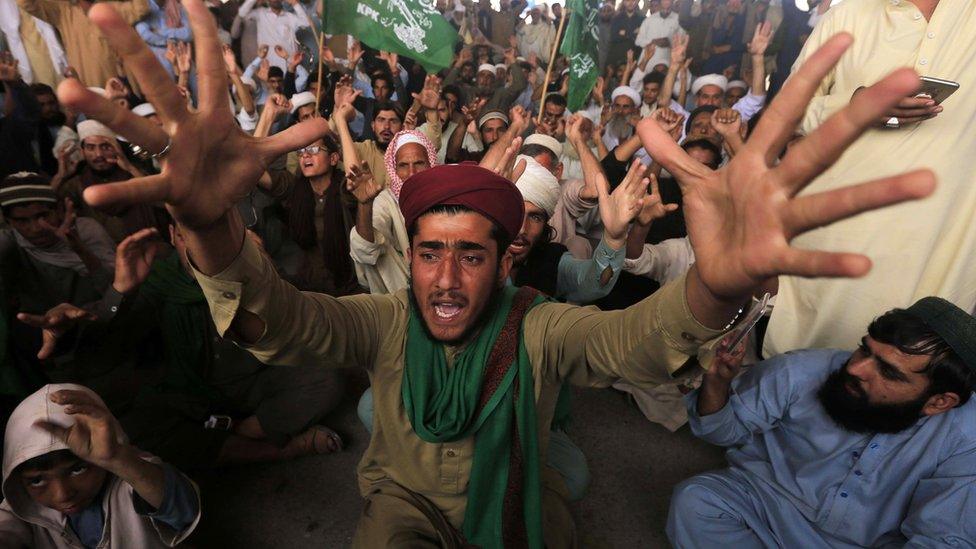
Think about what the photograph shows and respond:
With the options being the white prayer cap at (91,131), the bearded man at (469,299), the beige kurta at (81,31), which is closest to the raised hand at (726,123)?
the bearded man at (469,299)

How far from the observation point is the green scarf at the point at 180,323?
107 inches

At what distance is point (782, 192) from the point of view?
0.93m

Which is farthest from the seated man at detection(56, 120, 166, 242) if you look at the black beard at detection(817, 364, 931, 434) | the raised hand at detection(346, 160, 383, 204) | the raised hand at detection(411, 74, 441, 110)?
the black beard at detection(817, 364, 931, 434)

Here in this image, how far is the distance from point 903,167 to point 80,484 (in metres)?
3.45

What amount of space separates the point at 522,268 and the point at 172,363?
2.05 meters

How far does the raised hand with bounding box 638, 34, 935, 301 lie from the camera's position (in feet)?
2.62

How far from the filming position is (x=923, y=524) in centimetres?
175

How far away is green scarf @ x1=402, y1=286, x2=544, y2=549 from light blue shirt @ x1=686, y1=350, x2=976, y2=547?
3.13ft

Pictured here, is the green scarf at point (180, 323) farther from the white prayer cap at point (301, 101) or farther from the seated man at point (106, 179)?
the white prayer cap at point (301, 101)

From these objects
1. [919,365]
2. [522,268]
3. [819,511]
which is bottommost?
[819,511]

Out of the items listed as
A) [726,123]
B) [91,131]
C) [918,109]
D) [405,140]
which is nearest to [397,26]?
[405,140]

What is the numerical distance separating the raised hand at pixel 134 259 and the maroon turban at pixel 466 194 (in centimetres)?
105

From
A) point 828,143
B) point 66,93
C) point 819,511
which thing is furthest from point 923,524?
point 66,93

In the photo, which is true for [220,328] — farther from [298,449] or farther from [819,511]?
[819,511]
